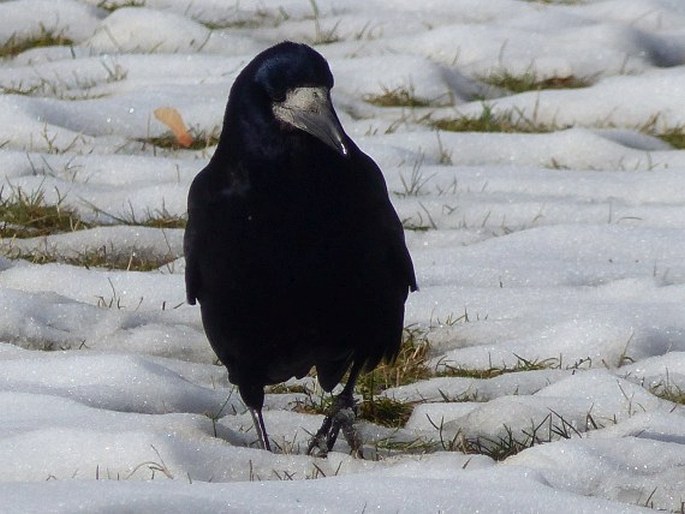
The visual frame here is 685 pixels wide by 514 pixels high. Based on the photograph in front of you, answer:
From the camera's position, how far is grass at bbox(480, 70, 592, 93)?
8.32m

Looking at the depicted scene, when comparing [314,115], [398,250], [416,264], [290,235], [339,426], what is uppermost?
[314,115]

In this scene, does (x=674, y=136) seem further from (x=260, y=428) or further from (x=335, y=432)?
(x=260, y=428)

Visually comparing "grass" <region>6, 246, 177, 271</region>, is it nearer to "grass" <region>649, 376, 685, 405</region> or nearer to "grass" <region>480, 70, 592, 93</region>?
"grass" <region>649, 376, 685, 405</region>

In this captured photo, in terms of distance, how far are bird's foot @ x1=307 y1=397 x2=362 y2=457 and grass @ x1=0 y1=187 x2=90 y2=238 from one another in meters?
2.17

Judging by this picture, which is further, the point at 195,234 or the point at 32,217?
the point at 32,217

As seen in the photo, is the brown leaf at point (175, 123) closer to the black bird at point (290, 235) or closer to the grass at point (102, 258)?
the grass at point (102, 258)

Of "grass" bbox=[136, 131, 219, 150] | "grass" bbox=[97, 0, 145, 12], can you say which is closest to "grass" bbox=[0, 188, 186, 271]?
"grass" bbox=[136, 131, 219, 150]

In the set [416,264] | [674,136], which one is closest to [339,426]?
[416,264]

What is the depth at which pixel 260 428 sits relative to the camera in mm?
4156

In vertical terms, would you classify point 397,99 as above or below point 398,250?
below

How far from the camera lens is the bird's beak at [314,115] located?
395cm

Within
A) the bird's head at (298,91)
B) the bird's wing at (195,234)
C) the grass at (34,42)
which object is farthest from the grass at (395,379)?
the grass at (34,42)

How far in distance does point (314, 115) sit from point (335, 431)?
860 millimetres

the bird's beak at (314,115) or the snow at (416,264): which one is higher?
the bird's beak at (314,115)
